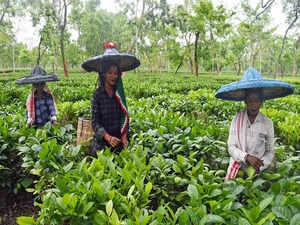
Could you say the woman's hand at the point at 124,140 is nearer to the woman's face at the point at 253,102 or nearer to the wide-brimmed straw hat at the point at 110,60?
the wide-brimmed straw hat at the point at 110,60

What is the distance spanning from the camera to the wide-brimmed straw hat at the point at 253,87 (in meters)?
1.76

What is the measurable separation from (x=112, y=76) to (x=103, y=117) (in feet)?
1.54

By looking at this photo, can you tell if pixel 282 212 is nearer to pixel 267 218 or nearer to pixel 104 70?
pixel 267 218

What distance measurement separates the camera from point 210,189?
1680mm

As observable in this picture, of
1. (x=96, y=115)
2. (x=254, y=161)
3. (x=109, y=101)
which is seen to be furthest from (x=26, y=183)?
(x=254, y=161)

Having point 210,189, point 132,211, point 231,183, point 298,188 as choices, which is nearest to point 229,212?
point 210,189

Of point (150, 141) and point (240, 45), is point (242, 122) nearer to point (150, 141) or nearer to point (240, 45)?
point (150, 141)

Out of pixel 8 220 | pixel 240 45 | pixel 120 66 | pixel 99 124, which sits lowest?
pixel 8 220

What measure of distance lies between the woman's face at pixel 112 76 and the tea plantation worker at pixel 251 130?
1104 millimetres

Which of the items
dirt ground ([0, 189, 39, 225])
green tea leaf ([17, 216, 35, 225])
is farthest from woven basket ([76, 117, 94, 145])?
green tea leaf ([17, 216, 35, 225])

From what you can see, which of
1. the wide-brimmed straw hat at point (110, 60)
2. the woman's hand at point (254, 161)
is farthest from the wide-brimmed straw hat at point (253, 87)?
the wide-brimmed straw hat at point (110, 60)

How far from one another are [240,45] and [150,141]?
129 ft

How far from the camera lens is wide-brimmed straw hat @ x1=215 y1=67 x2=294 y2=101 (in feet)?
5.76

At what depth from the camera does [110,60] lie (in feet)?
8.32
